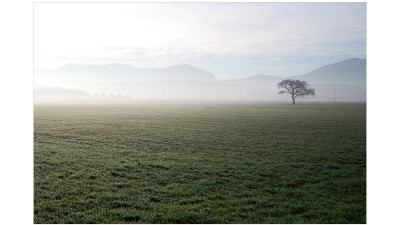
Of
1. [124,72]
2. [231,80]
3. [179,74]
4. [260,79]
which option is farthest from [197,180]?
[124,72]

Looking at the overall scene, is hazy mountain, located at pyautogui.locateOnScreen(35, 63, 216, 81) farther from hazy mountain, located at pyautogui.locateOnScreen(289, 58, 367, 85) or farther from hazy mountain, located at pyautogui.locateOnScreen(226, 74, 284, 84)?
hazy mountain, located at pyautogui.locateOnScreen(289, 58, 367, 85)

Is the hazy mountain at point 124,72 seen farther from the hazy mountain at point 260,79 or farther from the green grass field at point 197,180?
the green grass field at point 197,180

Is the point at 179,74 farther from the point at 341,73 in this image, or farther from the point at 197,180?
the point at 341,73

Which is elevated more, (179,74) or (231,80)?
(179,74)

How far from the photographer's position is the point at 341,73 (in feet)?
37.4

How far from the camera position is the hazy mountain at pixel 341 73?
1007 cm

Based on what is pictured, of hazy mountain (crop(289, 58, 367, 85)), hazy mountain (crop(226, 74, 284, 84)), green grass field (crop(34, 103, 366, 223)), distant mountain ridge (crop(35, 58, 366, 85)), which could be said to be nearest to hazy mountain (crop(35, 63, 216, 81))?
distant mountain ridge (crop(35, 58, 366, 85))

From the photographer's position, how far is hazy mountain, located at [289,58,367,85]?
10072 millimetres

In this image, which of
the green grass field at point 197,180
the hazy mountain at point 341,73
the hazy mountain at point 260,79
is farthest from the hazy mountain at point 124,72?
the hazy mountain at point 341,73

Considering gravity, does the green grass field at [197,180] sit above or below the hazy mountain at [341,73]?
below

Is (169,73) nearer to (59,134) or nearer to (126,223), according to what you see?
(59,134)

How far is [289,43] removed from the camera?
11164mm
